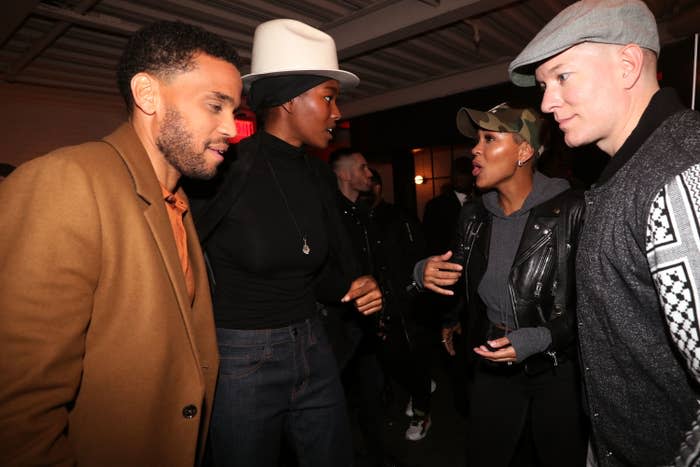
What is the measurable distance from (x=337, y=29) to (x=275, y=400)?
19.0ft

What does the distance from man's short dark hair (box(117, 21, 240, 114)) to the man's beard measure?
16 cm

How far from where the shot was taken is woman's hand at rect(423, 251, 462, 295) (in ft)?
7.19

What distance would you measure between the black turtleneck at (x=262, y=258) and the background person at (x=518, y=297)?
0.77m

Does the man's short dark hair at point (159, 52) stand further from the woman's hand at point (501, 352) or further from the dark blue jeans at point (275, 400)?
the woman's hand at point (501, 352)

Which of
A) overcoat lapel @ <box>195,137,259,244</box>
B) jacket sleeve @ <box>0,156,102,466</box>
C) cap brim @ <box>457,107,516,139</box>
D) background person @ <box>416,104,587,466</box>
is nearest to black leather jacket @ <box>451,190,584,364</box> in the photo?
background person @ <box>416,104,587,466</box>

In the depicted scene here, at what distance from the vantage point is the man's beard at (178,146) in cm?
148

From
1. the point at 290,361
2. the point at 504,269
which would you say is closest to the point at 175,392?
the point at 290,361

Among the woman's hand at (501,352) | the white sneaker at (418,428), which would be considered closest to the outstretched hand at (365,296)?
the woman's hand at (501,352)

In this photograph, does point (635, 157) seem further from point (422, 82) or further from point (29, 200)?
point (422, 82)

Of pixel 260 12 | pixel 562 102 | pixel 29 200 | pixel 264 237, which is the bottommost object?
pixel 264 237

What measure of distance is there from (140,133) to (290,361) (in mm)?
1189

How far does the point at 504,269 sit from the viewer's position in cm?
229

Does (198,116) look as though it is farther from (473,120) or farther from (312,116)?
(473,120)

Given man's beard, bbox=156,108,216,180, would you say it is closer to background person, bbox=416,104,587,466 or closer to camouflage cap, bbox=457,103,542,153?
background person, bbox=416,104,587,466
